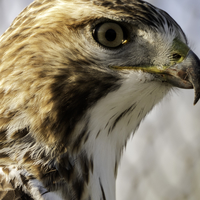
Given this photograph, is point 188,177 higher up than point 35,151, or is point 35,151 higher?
point 35,151

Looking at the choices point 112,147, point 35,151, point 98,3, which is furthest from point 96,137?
point 98,3

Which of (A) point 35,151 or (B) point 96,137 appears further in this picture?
(B) point 96,137

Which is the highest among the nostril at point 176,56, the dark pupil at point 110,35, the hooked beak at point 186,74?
the dark pupil at point 110,35

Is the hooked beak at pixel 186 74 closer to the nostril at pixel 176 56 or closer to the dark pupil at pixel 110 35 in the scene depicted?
the nostril at pixel 176 56

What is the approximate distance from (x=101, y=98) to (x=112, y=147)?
269 mm

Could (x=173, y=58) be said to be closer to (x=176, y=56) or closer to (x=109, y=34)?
(x=176, y=56)

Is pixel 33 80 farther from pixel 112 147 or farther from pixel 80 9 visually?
pixel 112 147

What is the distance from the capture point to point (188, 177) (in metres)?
3.68

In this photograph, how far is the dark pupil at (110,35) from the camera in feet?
4.29

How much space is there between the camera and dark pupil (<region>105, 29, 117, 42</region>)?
1309 millimetres

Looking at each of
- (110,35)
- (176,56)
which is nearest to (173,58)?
(176,56)

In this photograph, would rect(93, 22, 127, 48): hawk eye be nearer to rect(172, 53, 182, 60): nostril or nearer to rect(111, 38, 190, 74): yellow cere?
rect(111, 38, 190, 74): yellow cere

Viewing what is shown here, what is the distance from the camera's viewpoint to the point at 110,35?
1.32 meters

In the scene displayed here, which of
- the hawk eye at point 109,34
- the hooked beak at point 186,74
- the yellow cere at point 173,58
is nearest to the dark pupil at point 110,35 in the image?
the hawk eye at point 109,34
